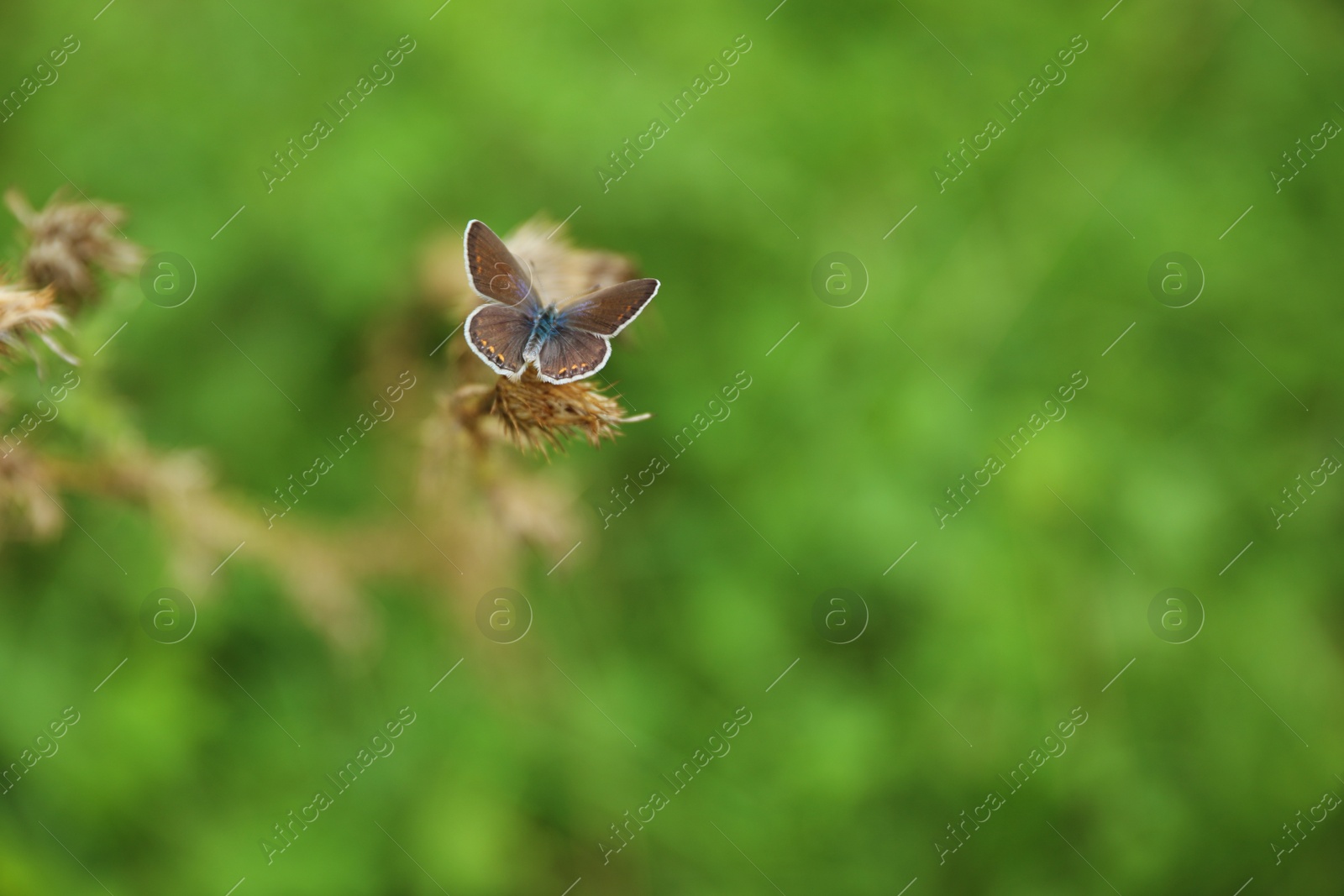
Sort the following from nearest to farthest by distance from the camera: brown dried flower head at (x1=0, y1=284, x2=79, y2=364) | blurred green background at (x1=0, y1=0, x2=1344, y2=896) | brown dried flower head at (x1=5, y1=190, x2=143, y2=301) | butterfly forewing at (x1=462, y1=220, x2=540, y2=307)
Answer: brown dried flower head at (x1=0, y1=284, x2=79, y2=364)
butterfly forewing at (x1=462, y1=220, x2=540, y2=307)
brown dried flower head at (x1=5, y1=190, x2=143, y2=301)
blurred green background at (x1=0, y1=0, x2=1344, y2=896)

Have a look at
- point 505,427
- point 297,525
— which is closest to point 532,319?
point 505,427

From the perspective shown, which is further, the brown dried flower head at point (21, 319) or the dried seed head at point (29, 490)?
the dried seed head at point (29, 490)

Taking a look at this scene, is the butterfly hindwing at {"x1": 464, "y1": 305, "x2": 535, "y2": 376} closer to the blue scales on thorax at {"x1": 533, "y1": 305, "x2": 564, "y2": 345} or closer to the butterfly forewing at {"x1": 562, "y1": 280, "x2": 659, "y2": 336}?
the blue scales on thorax at {"x1": 533, "y1": 305, "x2": 564, "y2": 345}

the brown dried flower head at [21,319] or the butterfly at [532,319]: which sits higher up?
the brown dried flower head at [21,319]

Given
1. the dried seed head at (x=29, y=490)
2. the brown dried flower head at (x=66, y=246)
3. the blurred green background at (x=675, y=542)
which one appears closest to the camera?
the dried seed head at (x=29, y=490)

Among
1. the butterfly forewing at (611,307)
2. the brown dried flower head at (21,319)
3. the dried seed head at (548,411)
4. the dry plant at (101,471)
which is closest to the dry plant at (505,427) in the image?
the dried seed head at (548,411)

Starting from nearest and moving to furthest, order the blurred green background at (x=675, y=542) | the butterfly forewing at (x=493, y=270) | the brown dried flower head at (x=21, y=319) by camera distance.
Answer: the brown dried flower head at (x=21, y=319) → the butterfly forewing at (x=493, y=270) → the blurred green background at (x=675, y=542)

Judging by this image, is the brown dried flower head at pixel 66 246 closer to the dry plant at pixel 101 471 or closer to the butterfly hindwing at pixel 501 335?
the dry plant at pixel 101 471

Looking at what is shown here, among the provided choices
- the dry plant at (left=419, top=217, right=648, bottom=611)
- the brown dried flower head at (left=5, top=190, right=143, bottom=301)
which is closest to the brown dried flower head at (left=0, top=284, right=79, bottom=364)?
the brown dried flower head at (left=5, top=190, right=143, bottom=301)
